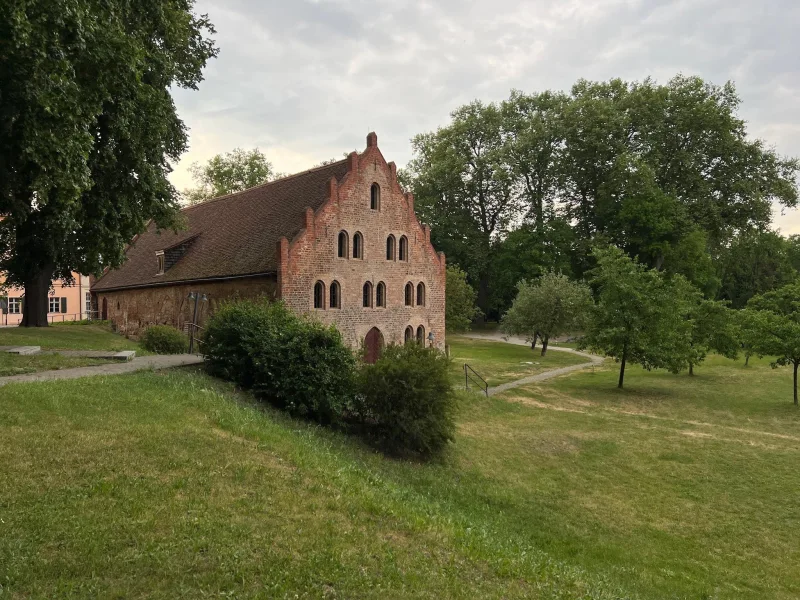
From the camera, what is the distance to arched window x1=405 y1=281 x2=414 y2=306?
93.7 feet

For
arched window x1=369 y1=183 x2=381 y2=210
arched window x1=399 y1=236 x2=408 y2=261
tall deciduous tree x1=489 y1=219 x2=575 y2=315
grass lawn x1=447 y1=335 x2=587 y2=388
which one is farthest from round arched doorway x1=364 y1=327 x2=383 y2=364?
tall deciduous tree x1=489 y1=219 x2=575 y2=315

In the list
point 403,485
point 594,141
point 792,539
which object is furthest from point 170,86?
point 594,141

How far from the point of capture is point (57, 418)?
34.6 feet

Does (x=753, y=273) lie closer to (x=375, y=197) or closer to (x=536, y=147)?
(x=536, y=147)

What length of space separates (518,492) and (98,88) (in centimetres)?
1501

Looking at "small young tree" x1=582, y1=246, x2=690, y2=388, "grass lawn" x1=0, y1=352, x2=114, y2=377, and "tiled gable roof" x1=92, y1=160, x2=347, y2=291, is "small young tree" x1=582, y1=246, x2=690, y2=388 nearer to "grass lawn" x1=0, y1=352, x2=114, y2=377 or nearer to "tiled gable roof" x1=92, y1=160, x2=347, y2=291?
"tiled gable roof" x1=92, y1=160, x2=347, y2=291

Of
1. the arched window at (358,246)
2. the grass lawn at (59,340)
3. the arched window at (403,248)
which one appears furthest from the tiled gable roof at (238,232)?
the arched window at (403,248)

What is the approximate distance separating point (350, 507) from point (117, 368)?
11231 millimetres

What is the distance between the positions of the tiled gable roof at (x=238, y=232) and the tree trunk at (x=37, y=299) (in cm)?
326

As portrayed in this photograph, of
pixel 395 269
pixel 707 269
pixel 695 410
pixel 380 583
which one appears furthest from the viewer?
pixel 707 269

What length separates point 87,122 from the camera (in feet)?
47.7

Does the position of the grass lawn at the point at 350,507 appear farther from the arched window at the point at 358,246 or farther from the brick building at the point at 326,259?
the arched window at the point at 358,246

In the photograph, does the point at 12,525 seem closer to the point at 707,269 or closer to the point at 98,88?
the point at 98,88

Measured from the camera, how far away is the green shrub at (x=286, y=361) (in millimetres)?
15484
